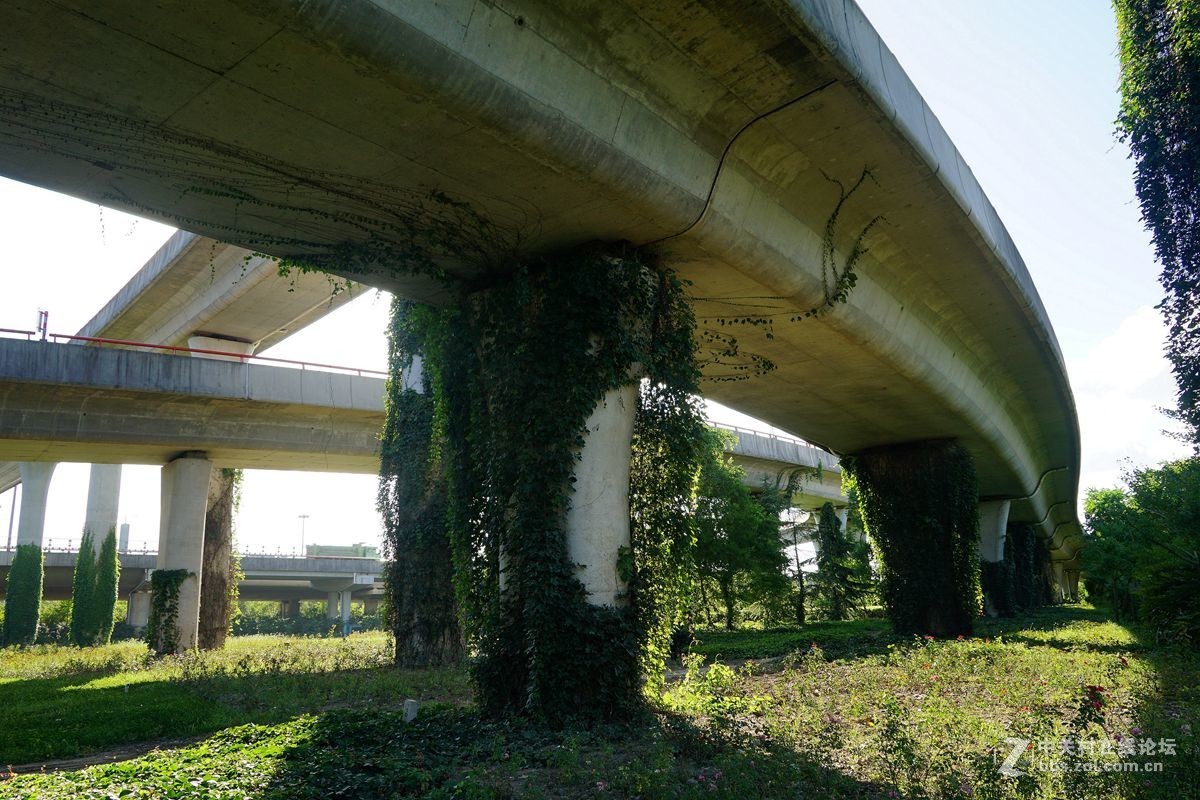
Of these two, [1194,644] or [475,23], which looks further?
[1194,644]

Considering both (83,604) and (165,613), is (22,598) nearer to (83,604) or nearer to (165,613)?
(83,604)

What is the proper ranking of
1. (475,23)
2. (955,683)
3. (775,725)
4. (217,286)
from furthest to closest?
(217,286)
(955,683)
(775,725)
(475,23)

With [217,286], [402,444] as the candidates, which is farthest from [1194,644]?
→ [217,286]

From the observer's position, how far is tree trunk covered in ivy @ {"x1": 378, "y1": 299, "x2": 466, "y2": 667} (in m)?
15.9

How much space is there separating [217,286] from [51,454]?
625 centimetres

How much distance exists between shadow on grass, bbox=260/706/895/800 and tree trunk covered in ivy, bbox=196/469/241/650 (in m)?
18.2

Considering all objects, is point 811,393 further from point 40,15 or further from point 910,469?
point 40,15

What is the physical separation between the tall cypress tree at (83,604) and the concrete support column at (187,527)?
1795cm

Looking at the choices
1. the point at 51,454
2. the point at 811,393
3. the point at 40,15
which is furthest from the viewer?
the point at 51,454

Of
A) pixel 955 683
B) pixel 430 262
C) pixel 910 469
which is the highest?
pixel 430 262

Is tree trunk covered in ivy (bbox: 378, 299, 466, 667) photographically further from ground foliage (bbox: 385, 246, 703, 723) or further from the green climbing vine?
the green climbing vine

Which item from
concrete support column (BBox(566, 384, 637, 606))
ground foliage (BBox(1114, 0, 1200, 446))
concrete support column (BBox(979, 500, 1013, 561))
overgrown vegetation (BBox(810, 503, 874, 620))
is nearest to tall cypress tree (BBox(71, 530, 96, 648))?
overgrown vegetation (BBox(810, 503, 874, 620))

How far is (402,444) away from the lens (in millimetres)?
16406

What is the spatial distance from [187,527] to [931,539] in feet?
62.8
